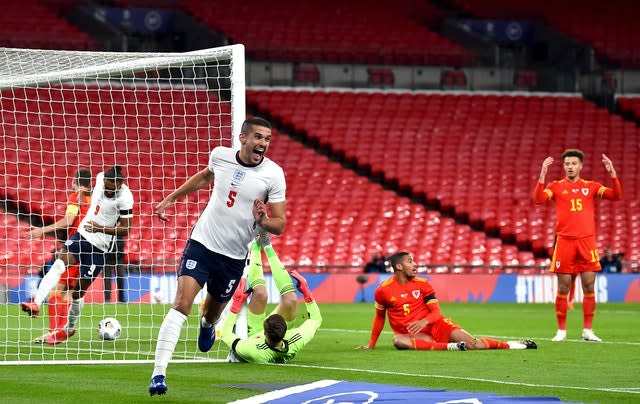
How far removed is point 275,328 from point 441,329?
285 centimetres

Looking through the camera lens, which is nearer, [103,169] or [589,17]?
[103,169]

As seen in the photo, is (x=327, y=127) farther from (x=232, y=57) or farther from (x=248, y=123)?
(x=248, y=123)

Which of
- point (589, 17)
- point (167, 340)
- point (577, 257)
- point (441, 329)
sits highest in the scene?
point (589, 17)

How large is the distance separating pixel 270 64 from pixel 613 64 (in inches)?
410

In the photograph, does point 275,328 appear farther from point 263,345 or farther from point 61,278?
point 61,278

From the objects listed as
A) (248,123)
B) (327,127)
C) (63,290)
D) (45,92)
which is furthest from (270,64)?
(248,123)

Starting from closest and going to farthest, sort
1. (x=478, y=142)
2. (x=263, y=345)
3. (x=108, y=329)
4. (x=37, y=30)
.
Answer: (x=263, y=345) → (x=108, y=329) → (x=478, y=142) → (x=37, y=30)

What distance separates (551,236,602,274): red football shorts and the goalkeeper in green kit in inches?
143

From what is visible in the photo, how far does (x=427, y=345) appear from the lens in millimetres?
13258

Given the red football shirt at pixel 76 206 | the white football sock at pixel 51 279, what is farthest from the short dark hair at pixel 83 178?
the white football sock at pixel 51 279

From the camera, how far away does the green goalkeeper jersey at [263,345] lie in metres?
11.5

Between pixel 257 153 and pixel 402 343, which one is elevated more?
pixel 257 153

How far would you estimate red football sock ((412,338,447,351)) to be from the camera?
13.2 meters

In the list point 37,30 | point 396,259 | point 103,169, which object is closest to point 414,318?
point 396,259
